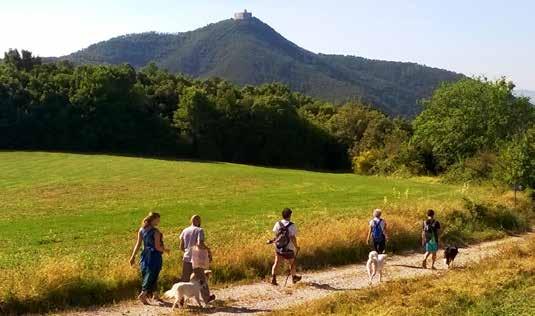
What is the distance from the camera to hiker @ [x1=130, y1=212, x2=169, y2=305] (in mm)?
13711

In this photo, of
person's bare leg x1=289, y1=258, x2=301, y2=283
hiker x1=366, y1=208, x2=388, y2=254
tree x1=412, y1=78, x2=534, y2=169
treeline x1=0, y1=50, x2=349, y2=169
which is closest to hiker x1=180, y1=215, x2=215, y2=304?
person's bare leg x1=289, y1=258, x2=301, y2=283

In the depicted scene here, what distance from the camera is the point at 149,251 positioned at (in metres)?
13.8

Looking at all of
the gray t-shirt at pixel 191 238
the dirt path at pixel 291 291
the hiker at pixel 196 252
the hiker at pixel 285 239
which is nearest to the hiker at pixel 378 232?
the dirt path at pixel 291 291

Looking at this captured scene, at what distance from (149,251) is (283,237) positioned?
381 centimetres

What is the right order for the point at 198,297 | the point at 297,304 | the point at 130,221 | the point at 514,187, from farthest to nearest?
1. the point at 514,187
2. the point at 130,221
3. the point at 297,304
4. the point at 198,297

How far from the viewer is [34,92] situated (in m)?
82.9

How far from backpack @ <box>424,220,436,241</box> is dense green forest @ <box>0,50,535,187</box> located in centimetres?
5040

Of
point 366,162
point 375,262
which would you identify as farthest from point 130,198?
point 366,162

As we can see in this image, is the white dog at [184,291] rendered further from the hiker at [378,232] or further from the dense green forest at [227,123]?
the dense green forest at [227,123]

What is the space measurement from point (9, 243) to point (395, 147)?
67.1 metres

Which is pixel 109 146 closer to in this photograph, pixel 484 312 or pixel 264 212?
pixel 264 212

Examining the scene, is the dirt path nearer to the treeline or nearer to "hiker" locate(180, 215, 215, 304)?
"hiker" locate(180, 215, 215, 304)

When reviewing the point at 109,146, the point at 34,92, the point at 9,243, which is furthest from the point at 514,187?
the point at 34,92

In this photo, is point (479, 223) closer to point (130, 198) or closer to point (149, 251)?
point (149, 251)
